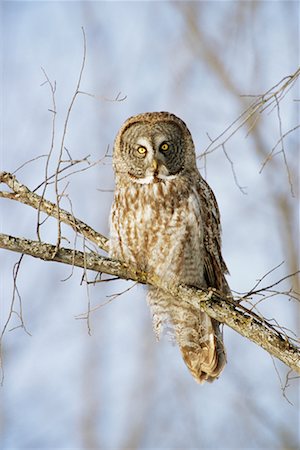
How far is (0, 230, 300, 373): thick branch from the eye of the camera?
4234 millimetres

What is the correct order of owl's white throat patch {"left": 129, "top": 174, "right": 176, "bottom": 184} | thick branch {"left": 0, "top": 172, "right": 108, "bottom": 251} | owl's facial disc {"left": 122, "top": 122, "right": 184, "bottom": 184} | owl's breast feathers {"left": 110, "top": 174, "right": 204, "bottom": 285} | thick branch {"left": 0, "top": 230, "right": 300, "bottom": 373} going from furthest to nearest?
owl's facial disc {"left": 122, "top": 122, "right": 184, "bottom": 184}, owl's white throat patch {"left": 129, "top": 174, "right": 176, "bottom": 184}, owl's breast feathers {"left": 110, "top": 174, "right": 204, "bottom": 285}, thick branch {"left": 0, "top": 172, "right": 108, "bottom": 251}, thick branch {"left": 0, "top": 230, "right": 300, "bottom": 373}

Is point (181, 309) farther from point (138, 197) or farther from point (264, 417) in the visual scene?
point (264, 417)

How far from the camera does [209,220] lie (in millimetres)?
5324

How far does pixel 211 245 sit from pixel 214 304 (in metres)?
0.86

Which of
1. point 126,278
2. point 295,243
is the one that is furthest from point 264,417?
point 126,278

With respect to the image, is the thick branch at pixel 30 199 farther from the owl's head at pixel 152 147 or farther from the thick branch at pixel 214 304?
the owl's head at pixel 152 147

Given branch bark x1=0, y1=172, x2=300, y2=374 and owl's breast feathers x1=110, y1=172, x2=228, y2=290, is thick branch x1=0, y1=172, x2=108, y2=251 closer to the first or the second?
branch bark x1=0, y1=172, x2=300, y2=374

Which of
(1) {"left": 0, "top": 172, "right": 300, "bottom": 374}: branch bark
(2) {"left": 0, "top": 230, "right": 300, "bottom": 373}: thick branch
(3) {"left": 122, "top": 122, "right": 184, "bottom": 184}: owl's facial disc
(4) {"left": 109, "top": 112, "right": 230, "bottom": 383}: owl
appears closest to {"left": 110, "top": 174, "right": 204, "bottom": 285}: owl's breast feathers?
(4) {"left": 109, "top": 112, "right": 230, "bottom": 383}: owl

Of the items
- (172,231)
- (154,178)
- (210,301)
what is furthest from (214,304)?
(154,178)

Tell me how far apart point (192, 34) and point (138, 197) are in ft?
25.1

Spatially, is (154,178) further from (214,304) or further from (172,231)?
(214,304)

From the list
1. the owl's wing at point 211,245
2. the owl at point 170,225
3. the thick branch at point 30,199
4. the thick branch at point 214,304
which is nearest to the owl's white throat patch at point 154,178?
the owl at point 170,225

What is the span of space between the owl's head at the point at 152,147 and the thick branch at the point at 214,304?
3.57ft

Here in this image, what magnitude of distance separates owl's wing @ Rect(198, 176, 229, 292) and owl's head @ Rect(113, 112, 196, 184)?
29cm
